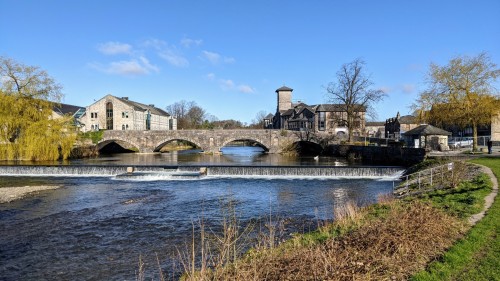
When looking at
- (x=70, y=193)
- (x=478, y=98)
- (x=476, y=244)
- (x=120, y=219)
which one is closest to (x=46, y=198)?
(x=70, y=193)

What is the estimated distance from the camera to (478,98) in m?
31.5

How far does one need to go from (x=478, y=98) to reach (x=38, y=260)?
3446 cm

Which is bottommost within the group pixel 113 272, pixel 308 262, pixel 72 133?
pixel 113 272

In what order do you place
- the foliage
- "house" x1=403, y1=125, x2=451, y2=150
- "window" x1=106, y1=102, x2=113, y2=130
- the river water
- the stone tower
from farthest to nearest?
the stone tower → "window" x1=106, y1=102, x2=113, y2=130 → the foliage → "house" x1=403, y1=125, x2=451, y2=150 → the river water

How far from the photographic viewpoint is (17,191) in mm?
21078

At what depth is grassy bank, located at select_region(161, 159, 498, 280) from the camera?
6.50 m

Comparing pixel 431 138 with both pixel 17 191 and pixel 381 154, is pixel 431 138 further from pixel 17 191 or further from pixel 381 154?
pixel 17 191

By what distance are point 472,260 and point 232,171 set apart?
22.8m

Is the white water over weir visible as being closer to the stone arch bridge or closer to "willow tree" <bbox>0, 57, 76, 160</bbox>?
"willow tree" <bbox>0, 57, 76, 160</bbox>

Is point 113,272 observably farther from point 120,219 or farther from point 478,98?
point 478,98

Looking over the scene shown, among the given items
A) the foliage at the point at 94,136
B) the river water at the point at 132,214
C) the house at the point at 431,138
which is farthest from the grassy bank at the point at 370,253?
the foliage at the point at 94,136

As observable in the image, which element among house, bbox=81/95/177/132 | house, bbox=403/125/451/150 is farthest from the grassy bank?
house, bbox=81/95/177/132

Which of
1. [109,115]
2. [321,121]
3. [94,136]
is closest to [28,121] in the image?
[94,136]

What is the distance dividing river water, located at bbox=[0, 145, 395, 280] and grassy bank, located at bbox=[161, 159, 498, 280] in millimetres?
2180
